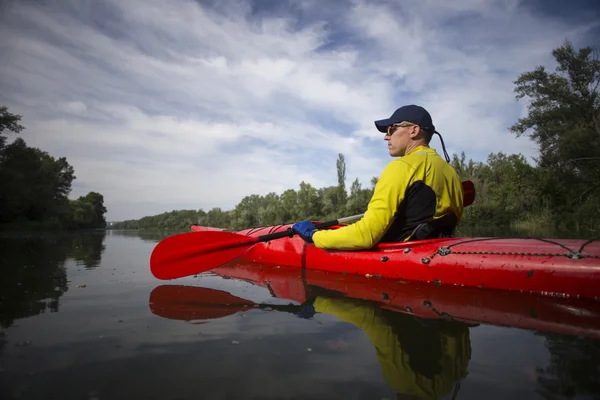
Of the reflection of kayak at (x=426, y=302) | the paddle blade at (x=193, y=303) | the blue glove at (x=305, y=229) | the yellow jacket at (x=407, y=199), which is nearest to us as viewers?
the reflection of kayak at (x=426, y=302)

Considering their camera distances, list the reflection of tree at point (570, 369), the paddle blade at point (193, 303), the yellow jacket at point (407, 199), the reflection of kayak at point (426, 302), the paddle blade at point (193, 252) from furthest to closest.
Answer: the paddle blade at point (193, 252)
the yellow jacket at point (407, 199)
the paddle blade at point (193, 303)
the reflection of kayak at point (426, 302)
the reflection of tree at point (570, 369)

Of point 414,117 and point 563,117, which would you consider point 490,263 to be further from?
point 563,117

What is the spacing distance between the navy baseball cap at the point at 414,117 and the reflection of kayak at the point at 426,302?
1.64m

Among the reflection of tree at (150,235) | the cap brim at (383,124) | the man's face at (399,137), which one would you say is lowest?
the reflection of tree at (150,235)

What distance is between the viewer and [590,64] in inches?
808

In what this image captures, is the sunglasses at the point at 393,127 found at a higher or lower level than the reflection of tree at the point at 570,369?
higher

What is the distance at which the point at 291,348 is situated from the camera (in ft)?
5.28

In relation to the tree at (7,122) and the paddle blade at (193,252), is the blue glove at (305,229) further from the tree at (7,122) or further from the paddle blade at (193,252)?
the tree at (7,122)

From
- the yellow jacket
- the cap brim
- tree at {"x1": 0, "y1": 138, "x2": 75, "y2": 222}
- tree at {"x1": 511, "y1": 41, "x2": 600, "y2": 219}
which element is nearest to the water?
the yellow jacket

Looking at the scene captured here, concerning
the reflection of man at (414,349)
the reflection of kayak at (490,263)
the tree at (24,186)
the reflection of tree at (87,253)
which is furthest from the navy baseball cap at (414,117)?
the tree at (24,186)

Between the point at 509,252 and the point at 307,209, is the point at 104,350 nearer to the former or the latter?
the point at 509,252

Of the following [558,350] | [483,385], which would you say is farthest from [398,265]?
[483,385]

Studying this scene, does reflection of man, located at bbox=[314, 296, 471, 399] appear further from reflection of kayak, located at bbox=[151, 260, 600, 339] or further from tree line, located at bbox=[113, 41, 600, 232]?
tree line, located at bbox=[113, 41, 600, 232]

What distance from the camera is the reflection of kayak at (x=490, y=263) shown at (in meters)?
2.40
